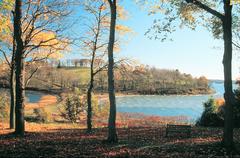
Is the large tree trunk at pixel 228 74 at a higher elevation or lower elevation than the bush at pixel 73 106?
higher

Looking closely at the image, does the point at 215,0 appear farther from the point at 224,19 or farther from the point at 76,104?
the point at 76,104

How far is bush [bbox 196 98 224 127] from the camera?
34781 millimetres

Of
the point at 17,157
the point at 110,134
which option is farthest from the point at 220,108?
the point at 17,157

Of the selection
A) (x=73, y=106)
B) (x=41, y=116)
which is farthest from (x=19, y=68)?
(x=73, y=106)

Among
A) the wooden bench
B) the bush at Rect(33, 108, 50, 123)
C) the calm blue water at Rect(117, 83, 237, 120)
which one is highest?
the wooden bench

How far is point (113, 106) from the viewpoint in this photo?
1886 centimetres

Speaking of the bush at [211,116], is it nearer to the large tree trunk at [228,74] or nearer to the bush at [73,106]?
the large tree trunk at [228,74]

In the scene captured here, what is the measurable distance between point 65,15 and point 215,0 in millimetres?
11461

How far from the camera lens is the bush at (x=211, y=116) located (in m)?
34.8

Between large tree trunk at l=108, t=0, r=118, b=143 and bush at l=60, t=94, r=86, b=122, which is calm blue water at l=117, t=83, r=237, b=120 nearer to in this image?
bush at l=60, t=94, r=86, b=122

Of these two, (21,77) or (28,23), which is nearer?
(21,77)

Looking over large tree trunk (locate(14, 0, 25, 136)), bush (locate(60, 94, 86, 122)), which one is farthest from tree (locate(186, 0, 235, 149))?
bush (locate(60, 94, 86, 122))

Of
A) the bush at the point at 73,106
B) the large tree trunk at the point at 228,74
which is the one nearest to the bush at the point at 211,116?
the large tree trunk at the point at 228,74

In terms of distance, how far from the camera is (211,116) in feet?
116
